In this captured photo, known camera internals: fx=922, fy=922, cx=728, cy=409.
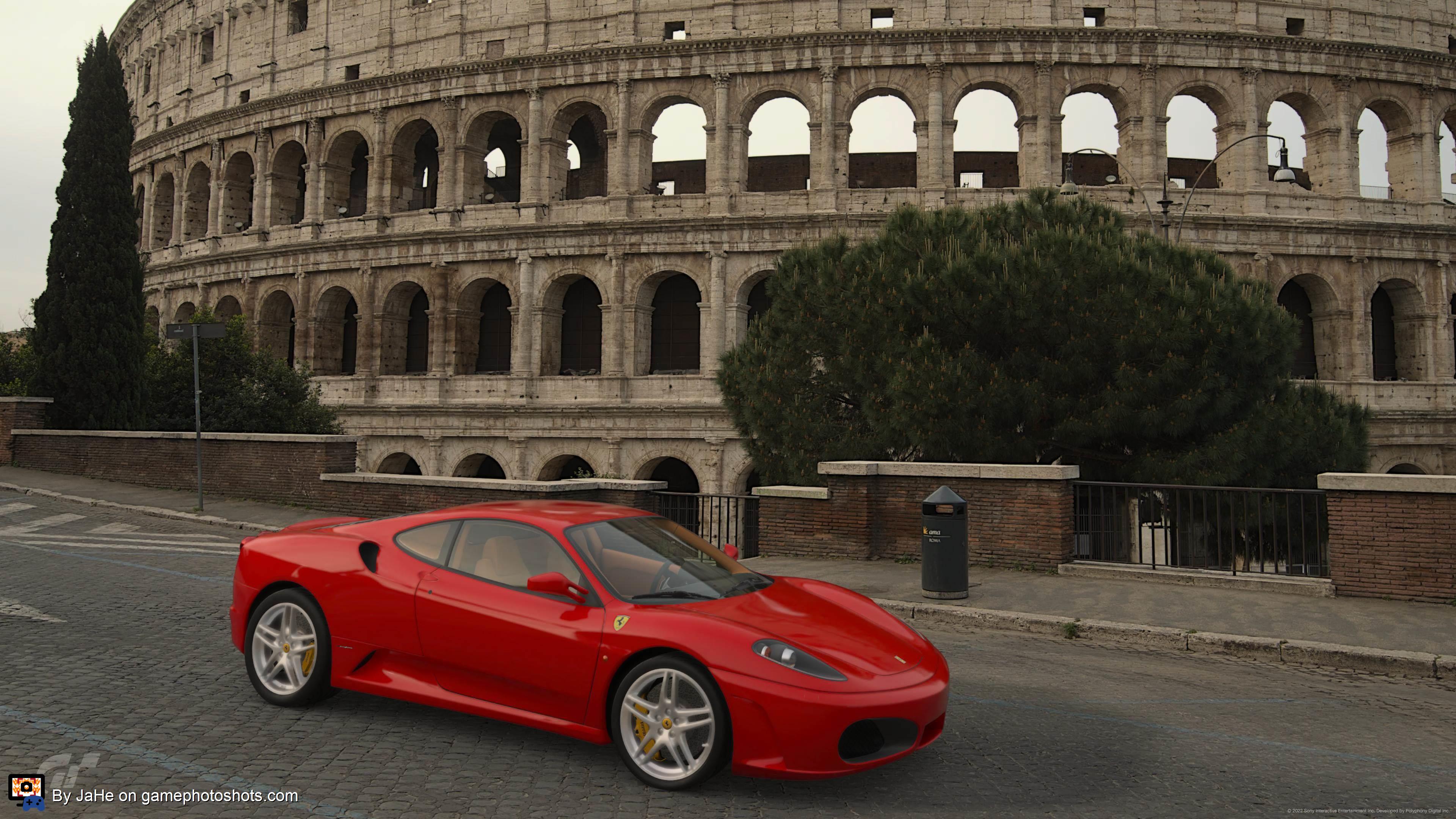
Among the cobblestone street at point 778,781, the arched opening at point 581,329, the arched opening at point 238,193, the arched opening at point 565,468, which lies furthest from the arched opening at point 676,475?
the cobblestone street at point 778,781

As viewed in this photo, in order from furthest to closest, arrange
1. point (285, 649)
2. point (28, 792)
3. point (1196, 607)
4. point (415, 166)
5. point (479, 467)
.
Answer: point (415, 166)
point (479, 467)
point (1196, 607)
point (285, 649)
point (28, 792)

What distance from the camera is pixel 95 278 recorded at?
23625 millimetres

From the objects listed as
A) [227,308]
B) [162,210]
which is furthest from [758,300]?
[162,210]

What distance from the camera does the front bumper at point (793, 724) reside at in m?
4.18

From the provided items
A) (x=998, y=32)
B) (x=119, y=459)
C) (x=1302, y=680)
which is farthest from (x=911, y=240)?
(x=119, y=459)

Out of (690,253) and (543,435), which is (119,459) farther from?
(690,253)

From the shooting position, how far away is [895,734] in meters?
4.38

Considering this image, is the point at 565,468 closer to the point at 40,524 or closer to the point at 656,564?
the point at 40,524

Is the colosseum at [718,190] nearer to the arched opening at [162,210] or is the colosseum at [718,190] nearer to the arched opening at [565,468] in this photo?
the arched opening at [565,468]

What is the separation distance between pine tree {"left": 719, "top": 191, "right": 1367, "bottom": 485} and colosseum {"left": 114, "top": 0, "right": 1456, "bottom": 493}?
941 centimetres

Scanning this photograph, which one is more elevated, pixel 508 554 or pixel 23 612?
pixel 508 554

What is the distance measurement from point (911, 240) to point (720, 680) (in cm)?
1295

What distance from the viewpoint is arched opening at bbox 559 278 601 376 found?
28375mm

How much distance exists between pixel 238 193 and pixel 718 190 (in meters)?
19.0
